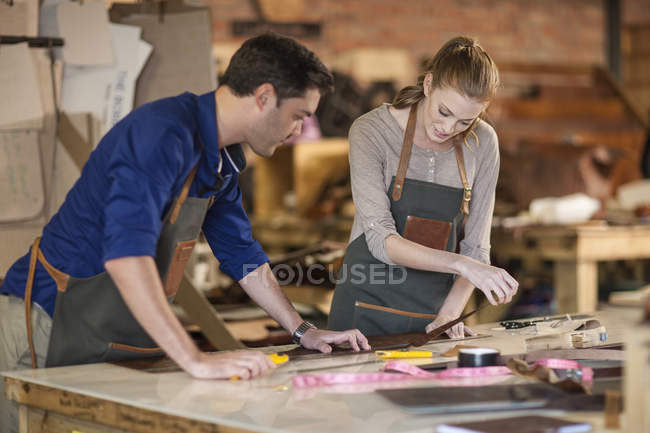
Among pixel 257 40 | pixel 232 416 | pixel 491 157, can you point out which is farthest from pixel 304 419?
pixel 491 157

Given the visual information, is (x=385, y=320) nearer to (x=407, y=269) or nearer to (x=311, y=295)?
(x=407, y=269)

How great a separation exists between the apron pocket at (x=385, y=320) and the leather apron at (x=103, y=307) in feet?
2.46

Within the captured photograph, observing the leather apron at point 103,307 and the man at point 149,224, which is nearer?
the man at point 149,224

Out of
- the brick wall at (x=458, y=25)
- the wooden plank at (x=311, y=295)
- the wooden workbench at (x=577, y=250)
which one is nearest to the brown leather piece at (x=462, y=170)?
the wooden plank at (x=311, y=295)

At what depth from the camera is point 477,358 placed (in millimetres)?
1827

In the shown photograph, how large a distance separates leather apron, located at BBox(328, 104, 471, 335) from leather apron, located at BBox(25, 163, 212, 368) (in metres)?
0.73

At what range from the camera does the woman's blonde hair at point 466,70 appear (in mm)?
2385

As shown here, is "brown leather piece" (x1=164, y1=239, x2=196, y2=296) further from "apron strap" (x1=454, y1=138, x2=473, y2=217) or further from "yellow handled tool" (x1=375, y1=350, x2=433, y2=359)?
"apron strap" (x1=454, y1=138, x2=473, y2=217)

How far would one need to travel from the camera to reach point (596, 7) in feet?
28.9

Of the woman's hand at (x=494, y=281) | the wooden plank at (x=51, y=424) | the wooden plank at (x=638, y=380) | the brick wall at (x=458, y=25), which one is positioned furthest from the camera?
the brick wall at (x=458, y=25)

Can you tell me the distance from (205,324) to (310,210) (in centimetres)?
312

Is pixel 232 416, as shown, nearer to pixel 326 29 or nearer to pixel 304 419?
pixel 304 419

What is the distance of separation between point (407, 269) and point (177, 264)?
840 millimetres

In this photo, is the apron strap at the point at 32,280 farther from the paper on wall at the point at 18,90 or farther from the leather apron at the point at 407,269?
the paper on wall at the point at 18,90
